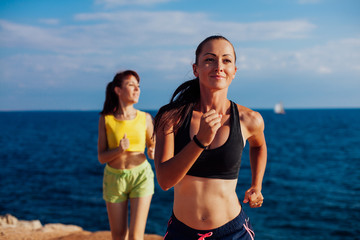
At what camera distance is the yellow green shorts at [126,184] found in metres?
5.29

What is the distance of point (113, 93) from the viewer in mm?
5746

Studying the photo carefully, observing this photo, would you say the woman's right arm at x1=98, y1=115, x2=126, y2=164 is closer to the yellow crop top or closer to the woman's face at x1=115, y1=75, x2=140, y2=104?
A: the yellow crop top

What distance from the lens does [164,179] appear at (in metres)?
2.58

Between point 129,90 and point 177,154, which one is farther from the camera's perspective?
point 129,90

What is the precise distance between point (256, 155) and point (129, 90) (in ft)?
9.39

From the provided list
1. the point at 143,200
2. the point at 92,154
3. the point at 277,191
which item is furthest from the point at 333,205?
the point at 92,154

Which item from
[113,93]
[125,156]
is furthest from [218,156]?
[113,93]

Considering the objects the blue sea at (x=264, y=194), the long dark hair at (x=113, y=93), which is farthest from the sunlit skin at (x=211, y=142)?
the blue sea at (x=264, y=194)

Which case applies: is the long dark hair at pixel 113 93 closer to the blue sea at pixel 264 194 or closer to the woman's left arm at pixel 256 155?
the woman's left arm at pixel 256 155

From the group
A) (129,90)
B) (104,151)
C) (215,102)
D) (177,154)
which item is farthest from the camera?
(129,90)

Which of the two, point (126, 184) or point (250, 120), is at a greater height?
point (250, 120)

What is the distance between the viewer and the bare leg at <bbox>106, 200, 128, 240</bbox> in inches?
204

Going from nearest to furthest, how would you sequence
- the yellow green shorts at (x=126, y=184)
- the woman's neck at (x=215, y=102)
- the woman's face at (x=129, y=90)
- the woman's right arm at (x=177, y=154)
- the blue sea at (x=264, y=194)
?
1. the woman's right arm at (x=177, y=154)
2. the woman's neck at (x=215, y=102)
3. the yellow green shorts at (x=126, y=184)
4. the woman's face at (x=129, y=90)
5. the blue sea at (x=264, y=194)

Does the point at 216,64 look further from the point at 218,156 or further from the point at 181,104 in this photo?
the point at 218,156
